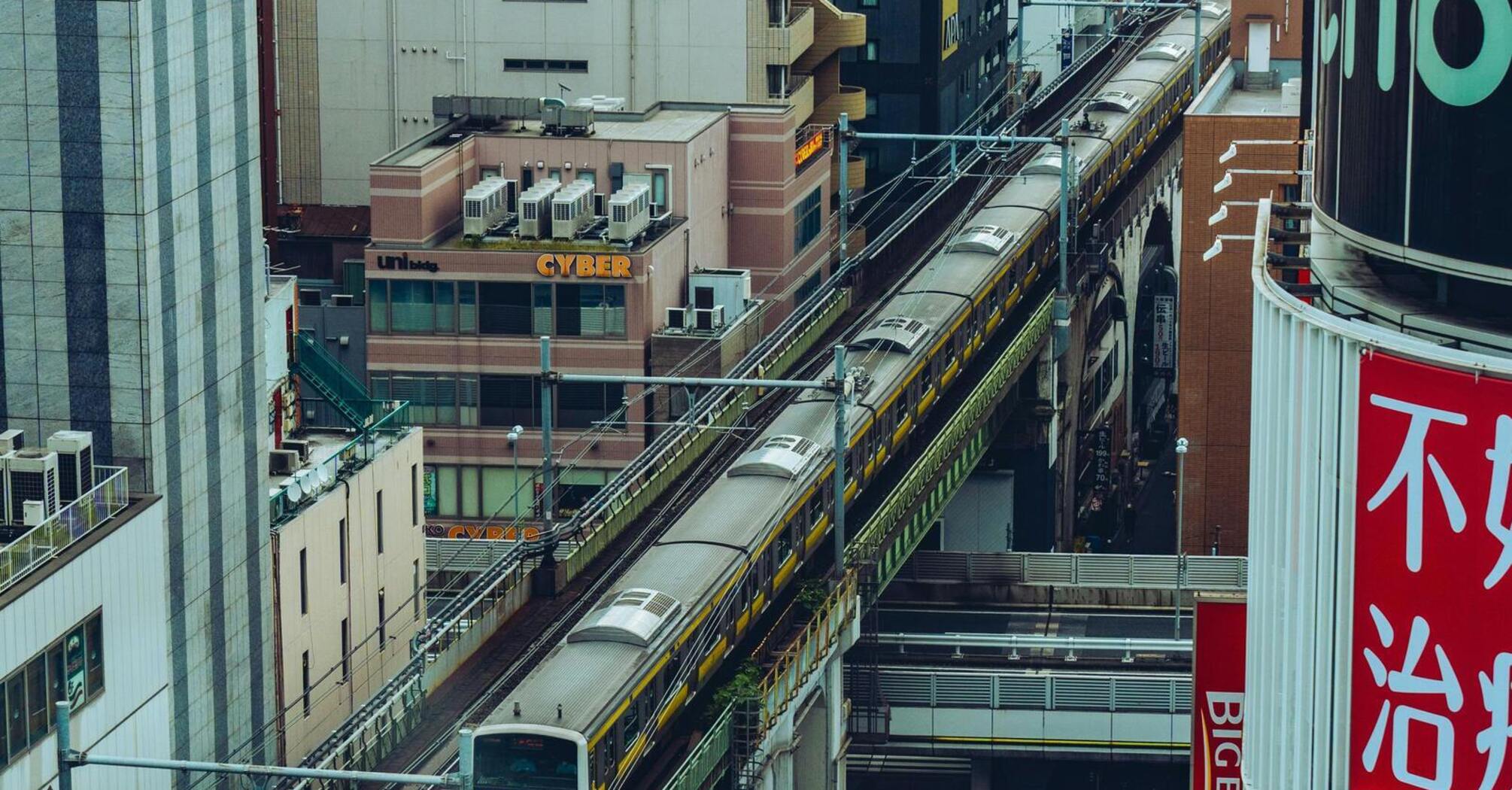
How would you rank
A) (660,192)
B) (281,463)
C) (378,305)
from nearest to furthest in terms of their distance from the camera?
(281,463), (378,305), (660,192)

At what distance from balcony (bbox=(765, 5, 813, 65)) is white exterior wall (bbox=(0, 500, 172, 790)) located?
52104 mm

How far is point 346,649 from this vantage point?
60.9 metres

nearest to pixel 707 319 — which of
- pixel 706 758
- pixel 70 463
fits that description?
pixel 706 758

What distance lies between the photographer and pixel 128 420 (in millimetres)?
50281

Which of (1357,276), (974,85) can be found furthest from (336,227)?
(1357,276)

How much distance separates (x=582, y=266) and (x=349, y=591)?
23.5 meters

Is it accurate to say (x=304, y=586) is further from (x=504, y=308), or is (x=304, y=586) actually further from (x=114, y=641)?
(x=504, y=308)

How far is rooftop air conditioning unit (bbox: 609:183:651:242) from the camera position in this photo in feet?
275

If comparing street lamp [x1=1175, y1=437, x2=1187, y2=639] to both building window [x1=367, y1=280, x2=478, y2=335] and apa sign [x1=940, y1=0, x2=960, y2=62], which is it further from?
apa sign [x1=940, y1=0, x2=960, y2=62]

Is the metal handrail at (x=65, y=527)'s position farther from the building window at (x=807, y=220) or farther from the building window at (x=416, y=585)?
the building window at (x=807, y=220)

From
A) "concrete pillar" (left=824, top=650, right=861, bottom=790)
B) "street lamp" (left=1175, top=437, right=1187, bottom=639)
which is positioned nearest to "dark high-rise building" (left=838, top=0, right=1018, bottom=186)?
"street lamp" (left=1175, top=437, right=1187, bottom=639)

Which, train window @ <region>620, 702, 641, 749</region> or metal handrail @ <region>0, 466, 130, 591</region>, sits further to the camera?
train window @ <region>620, 702, 641, 749</region>

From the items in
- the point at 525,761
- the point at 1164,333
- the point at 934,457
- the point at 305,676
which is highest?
the point at 525,761

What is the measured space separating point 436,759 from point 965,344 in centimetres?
3672
